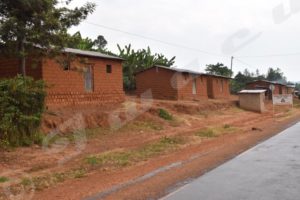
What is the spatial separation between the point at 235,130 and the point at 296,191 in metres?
16.4

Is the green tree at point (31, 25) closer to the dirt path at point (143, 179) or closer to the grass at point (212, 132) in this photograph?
the dirt path at point (143, 179)

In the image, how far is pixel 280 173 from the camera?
1013cm

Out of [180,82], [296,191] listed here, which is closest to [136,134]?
[296,191]

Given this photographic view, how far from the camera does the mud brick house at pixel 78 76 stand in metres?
21.9

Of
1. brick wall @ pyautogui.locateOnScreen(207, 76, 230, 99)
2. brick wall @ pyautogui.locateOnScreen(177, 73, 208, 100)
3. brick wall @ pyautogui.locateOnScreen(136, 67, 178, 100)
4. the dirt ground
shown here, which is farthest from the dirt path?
brick wall @ pyautogui.locateOnScreen(207, 76, 230, 99)

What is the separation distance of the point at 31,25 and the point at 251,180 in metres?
11.5

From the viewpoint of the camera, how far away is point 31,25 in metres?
17.3

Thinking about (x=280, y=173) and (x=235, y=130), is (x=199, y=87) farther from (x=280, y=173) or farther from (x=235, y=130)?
(x=280, y=173)

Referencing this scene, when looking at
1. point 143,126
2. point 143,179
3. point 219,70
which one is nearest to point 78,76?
point 143,126

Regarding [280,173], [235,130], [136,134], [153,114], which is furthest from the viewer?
[153,114]

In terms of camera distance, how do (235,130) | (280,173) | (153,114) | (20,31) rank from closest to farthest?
(280,173) → (20,31) → (235,130) → (153,114)

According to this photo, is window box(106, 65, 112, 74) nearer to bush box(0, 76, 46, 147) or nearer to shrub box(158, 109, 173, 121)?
shrub box(158, 109, 173, 121)

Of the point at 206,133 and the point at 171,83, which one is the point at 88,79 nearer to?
the point at 206,133

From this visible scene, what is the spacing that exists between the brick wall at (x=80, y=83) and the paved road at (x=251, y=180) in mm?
10487
